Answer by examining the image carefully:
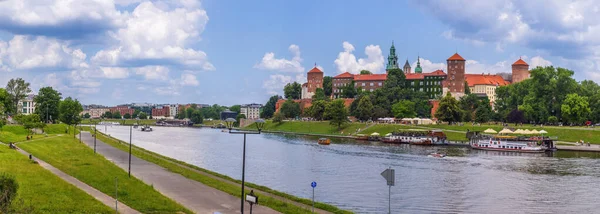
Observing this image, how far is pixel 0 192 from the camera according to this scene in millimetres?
24047

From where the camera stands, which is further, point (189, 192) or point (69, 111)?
point (69, 111)

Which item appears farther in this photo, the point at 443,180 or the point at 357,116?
the point at 357,116

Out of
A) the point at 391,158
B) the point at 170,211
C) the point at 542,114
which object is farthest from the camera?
the point at 542,114

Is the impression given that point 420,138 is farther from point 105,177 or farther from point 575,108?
point 105,177

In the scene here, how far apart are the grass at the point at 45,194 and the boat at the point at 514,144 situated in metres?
67.1

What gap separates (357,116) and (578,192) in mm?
118983

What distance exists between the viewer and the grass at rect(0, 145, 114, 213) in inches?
1164

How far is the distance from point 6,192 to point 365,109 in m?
140

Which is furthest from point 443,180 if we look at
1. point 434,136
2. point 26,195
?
point 434,136

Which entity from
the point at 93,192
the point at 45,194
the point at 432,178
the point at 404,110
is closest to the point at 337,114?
the point at 404,110

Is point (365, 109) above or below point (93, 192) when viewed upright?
above

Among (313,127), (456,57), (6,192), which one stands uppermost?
(456,57)

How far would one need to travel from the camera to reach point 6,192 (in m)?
23.9

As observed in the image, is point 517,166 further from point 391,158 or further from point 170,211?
point 170,211
